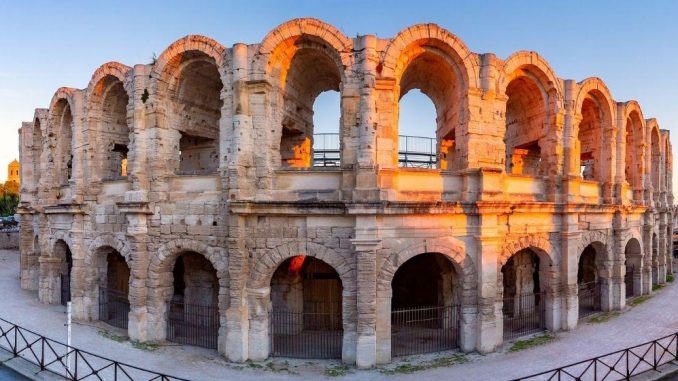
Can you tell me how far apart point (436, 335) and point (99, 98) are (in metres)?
13.4

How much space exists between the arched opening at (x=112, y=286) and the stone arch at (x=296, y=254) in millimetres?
5783

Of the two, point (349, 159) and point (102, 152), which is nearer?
point (349, 159)

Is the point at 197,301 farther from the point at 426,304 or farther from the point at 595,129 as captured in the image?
the point at 595,129

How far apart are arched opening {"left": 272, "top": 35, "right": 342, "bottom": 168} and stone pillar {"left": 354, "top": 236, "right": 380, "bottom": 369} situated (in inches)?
111

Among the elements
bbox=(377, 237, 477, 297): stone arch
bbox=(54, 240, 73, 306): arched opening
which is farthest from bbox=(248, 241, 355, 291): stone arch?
bbox=(54, 240, 73, 306): arched opening

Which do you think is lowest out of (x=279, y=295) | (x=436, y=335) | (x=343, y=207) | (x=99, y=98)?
(x=436, y=335)

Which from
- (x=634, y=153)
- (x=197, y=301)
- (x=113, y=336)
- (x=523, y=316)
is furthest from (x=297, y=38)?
(x=634, y=153)

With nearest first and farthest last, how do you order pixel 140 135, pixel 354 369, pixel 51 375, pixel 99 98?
pixel 51 375 < pixel 354 369 < pixel 140 135 < pixel 99 98

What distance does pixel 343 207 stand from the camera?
33.5ft

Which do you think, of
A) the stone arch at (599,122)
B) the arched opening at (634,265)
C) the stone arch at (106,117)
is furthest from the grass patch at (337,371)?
the arched opening at (634,265)

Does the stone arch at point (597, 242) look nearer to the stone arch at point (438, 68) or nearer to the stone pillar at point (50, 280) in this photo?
the stone arch at point (438, 68)

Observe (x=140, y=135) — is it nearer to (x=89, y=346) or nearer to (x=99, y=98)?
(x=99, y=98)

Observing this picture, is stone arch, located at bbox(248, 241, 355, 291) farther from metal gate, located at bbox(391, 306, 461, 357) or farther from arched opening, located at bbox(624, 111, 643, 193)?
arched opening, located at bbox(624, 111, 643, 193)

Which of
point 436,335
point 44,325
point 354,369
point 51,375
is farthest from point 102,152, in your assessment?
point 436,335
